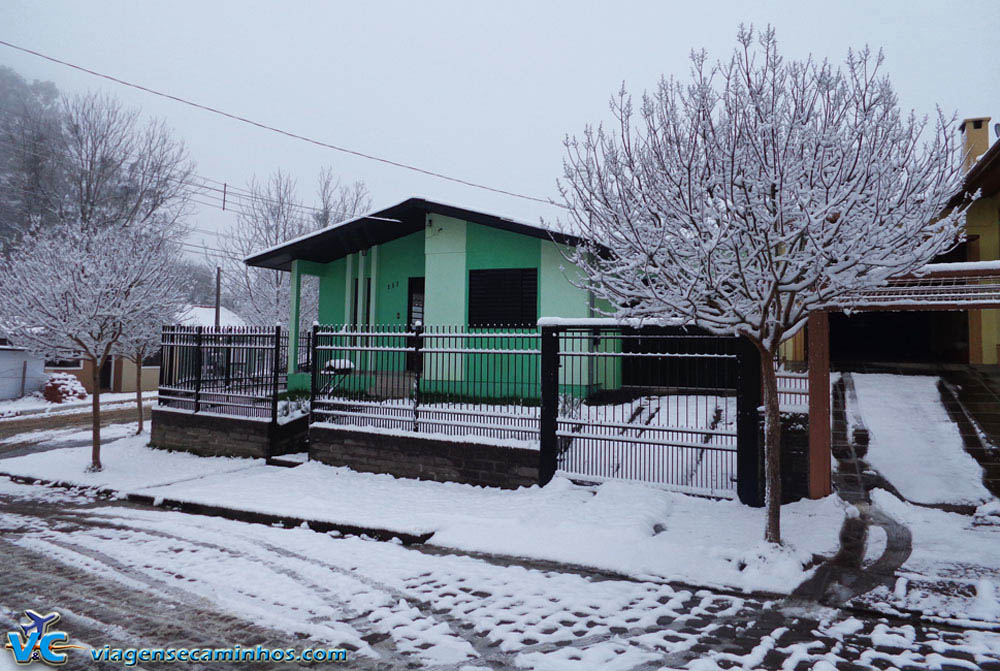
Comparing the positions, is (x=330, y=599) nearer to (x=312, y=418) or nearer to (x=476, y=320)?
(x=312, y=418)

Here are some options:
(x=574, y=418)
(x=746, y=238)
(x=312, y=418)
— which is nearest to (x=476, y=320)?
(x=312, y=418)

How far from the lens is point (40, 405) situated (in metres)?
20.2

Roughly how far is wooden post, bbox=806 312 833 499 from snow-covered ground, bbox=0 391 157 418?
2275 cm

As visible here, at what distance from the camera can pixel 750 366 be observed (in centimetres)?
632

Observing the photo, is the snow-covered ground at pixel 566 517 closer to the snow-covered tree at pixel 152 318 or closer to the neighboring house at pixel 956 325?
the snow-covered tree at pixel 152 318

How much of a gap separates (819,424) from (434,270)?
9728mm

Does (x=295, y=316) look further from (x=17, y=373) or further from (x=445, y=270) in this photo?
(x=17, y=373)

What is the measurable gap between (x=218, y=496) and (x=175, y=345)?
226 inches

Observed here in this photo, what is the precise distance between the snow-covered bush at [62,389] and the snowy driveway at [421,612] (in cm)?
1923

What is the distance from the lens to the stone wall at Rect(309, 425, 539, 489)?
7613 mm

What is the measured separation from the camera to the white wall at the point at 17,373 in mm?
21219

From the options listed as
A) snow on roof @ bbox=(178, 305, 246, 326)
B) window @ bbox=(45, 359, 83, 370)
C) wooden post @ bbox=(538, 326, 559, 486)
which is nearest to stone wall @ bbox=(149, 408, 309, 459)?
wooden post @ bbox=(538, 326, 559, 486)

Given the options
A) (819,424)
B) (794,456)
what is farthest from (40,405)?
(819,424)

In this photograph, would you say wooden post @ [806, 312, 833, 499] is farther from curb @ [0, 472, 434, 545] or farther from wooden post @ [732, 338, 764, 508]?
curb @ [0, 472, 434, 545]
